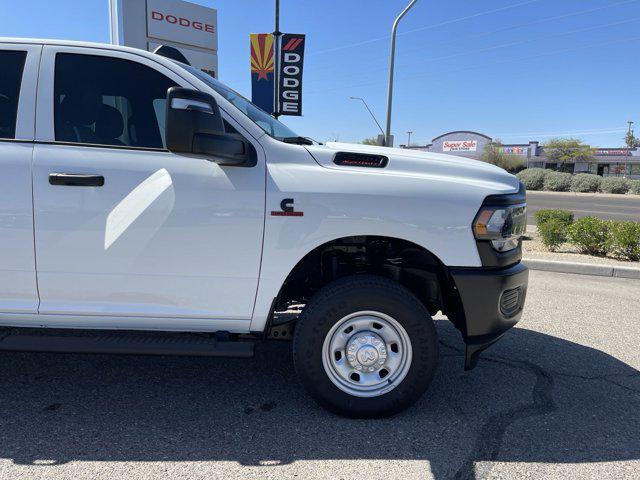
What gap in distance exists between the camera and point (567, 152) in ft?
235

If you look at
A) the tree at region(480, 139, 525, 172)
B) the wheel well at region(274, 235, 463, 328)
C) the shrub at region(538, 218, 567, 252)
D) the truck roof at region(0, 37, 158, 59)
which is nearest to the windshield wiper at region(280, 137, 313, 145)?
the wheel well at region(274, 235, 463, 328)

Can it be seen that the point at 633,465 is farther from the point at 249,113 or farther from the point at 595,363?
the point at 249,113

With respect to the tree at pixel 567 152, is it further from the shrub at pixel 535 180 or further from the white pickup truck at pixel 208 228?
the white pickup truck at pixel 208 228

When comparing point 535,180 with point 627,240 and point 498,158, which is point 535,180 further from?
point 627,240

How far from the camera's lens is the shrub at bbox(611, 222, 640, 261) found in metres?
7.50

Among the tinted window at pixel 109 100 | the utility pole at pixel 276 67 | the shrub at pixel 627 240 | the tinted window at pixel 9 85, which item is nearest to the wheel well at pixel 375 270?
the tinted window at pixel 109 100

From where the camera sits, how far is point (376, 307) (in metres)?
2.82

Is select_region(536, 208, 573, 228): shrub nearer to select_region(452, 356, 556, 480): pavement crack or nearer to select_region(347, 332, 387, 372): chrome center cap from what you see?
select_region(452, 356, 556, 480): pavement crack

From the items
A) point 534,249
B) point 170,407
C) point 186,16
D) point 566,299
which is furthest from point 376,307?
point 186,16

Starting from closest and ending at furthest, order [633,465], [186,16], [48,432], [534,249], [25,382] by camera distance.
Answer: [633,465], [48,432], [25,382], [534,249], [186,16]

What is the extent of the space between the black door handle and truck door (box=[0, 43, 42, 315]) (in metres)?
0.15

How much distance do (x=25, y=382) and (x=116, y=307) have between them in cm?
121

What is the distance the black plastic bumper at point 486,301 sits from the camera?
2.79m

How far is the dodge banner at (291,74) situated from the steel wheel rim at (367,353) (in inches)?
427
